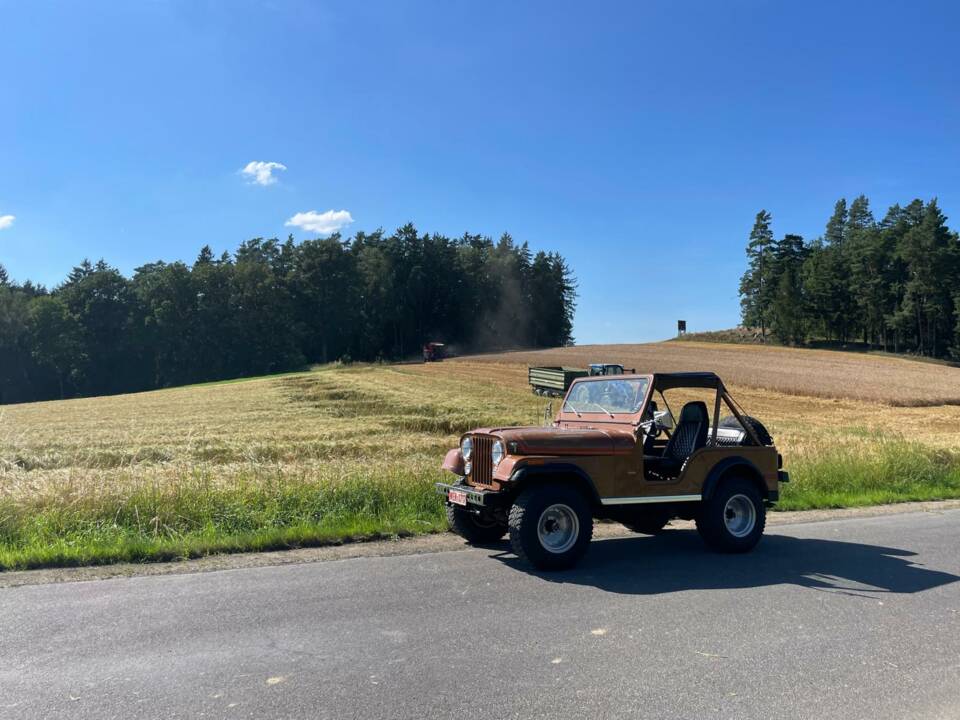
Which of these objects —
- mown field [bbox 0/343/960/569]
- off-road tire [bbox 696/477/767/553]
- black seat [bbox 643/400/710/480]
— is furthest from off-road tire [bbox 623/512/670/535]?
mown field [bbox 0/343/960/569]

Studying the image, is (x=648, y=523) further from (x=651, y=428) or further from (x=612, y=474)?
(x=612, y=474)

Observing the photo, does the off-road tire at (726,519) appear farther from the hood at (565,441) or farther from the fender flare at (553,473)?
the fender flare at (553,473)

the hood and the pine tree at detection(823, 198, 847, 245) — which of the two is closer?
the hood

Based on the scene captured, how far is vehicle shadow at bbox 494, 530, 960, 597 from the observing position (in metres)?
6.55

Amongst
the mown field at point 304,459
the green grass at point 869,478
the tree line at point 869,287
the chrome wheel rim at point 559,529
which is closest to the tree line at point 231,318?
the tree line at point 869,287

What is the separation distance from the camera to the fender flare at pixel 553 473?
22.1 feet

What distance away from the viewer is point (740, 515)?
320 inches

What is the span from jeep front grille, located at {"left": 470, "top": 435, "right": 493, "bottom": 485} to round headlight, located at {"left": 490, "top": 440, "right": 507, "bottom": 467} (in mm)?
112

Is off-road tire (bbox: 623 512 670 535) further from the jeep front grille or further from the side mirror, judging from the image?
the jeep front grille

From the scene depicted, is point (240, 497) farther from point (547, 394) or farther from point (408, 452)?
point (547, 394)

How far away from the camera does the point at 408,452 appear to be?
16891 mm

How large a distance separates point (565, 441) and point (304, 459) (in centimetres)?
943

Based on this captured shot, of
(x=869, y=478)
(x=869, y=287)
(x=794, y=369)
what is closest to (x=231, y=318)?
(x=794, y=369)

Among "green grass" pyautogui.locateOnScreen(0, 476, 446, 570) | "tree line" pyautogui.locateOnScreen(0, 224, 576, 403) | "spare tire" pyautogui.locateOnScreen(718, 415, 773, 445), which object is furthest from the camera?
"tree line" pyautogui.locateOnScreen(0, 224, 576, 403)
